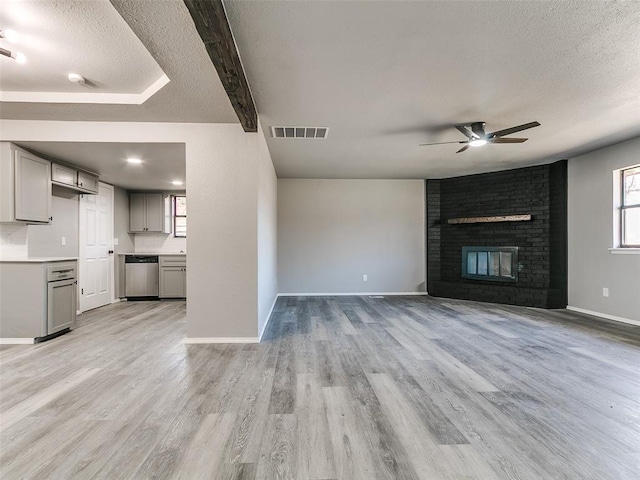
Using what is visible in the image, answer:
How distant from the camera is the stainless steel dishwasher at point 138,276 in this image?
588 centimetres

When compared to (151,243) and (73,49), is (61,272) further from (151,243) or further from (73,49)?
(151,243)

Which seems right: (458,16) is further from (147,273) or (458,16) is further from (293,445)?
(147,273)

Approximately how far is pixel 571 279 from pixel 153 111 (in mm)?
6311

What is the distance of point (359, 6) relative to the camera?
177 centimetres

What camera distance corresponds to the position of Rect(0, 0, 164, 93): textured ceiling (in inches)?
72.4

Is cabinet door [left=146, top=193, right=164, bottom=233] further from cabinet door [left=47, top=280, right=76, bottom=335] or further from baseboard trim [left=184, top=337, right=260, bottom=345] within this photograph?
baseboard trim [left=184, top=337, right=260, bottom=345]

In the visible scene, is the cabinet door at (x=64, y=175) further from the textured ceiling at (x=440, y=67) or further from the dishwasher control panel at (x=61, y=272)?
the textured ceiling at (x=440, y=67)

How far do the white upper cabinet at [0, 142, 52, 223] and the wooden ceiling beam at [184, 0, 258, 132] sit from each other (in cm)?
274

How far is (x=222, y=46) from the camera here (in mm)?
1867

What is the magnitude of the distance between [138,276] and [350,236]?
4.22m

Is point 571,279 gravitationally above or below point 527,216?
below

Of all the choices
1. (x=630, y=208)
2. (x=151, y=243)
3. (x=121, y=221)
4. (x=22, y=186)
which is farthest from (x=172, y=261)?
(x=630, y=208)

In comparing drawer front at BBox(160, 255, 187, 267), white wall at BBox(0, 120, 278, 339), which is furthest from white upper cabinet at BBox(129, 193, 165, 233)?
white wall at BBox(0, 120, 278, 339)

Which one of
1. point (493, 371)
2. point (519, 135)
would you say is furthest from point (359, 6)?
point (519, 135)
